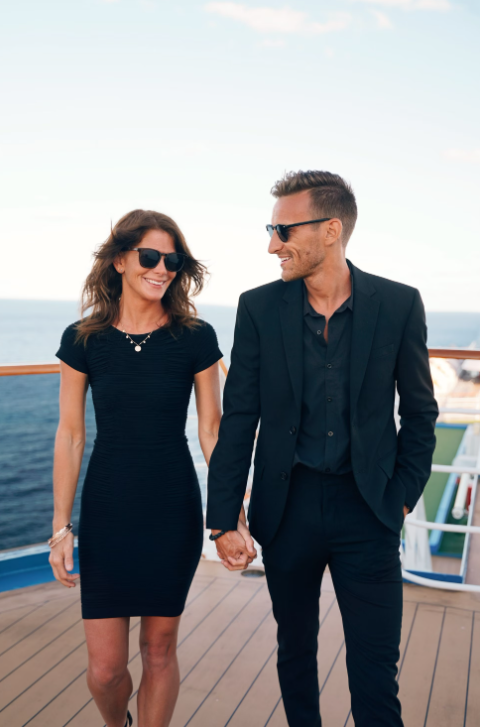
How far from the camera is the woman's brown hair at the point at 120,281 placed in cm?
192

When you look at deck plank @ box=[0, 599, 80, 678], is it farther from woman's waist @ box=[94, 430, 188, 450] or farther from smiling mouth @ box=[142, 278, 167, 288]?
smiling mouth @ box=[142, 278, 167, 288]

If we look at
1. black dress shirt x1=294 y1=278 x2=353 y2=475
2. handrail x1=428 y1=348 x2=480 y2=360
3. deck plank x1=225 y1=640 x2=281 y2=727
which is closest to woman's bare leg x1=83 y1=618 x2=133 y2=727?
deck plank x1=225 y1=640 x2=281 y2=727

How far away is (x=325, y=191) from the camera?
163cm

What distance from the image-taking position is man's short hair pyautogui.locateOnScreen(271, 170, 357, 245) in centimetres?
163

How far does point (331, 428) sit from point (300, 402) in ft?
0.35

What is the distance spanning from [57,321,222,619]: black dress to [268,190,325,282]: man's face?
1.57ft

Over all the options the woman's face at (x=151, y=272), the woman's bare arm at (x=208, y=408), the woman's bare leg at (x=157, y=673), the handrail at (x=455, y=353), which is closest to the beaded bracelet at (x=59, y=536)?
the woman's bare leg at (x=157, y=673)

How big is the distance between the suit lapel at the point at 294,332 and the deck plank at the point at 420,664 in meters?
1.54

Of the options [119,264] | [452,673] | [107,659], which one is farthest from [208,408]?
[452,673]

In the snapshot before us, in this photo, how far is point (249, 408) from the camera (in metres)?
1.74

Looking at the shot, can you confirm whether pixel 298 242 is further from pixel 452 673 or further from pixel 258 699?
pixel 452 673

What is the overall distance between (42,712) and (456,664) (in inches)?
68.4

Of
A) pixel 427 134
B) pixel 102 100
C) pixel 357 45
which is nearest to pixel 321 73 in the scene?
pixel 357 45

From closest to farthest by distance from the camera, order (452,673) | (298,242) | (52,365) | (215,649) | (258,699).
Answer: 1. (298,242)
2. (258,699)
3. (452,673)
4. (215,649)
5. (52,365)
